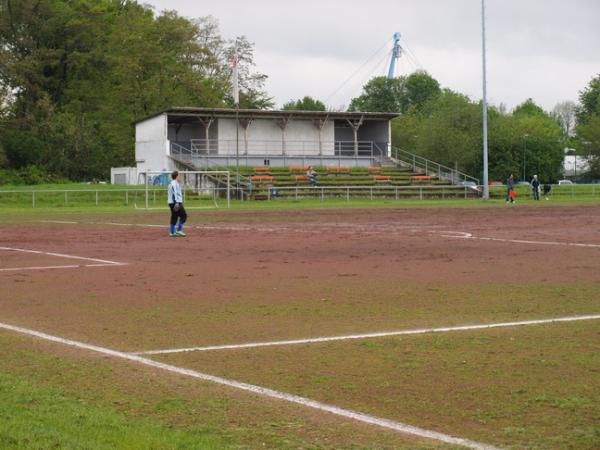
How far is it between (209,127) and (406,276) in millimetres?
58377

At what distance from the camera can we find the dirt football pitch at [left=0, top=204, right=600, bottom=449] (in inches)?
253

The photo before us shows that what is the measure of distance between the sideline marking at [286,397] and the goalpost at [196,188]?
4416 centimetres

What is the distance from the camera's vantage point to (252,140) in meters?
73.8

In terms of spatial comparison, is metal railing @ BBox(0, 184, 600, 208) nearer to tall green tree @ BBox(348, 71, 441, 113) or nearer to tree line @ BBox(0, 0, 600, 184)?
tree line @ BBox(0, 0, 600, 184)

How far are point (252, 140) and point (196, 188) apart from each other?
1303cm

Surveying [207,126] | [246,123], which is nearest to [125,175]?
[207,126]

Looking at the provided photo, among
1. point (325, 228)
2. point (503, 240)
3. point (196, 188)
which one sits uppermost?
point (196, 188)

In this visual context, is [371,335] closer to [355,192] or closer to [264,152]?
[355,192]

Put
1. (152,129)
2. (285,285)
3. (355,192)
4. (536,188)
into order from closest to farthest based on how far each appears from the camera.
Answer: (285,285), (355,192), (536,188), (152,129)

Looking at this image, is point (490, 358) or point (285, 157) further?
point (285, 157)

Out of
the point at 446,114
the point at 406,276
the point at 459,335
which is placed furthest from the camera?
the point at 446,114

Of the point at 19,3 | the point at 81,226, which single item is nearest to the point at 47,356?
the point at 81,226

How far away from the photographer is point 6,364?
27.1 feet

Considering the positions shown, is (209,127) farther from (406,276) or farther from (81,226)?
(406,276)
